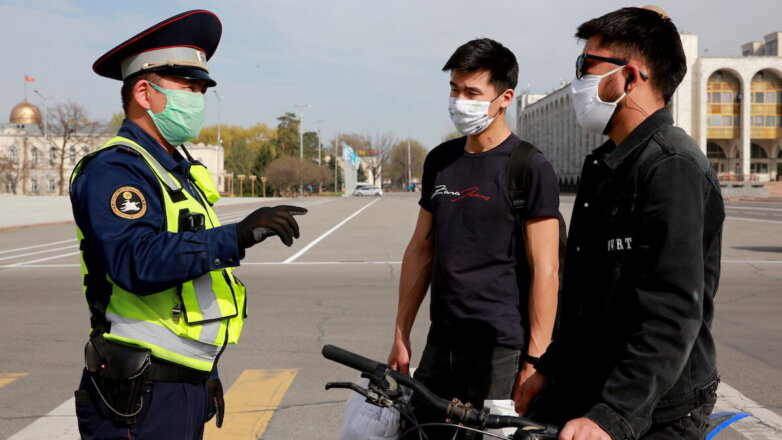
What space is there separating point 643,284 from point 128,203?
1.55 meters

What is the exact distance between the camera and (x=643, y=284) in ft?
6.40

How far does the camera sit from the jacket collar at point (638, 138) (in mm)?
2098

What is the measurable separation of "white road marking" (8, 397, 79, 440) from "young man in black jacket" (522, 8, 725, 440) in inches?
134

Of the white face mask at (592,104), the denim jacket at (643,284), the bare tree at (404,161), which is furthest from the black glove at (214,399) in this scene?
the bare tree at (404,161)

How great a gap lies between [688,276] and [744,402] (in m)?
3.92

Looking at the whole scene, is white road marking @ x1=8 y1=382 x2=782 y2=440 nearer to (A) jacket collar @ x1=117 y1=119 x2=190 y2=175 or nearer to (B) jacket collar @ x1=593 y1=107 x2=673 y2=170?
(A) jacket collar @ x1=117 y1=119 x2=190 y2=175

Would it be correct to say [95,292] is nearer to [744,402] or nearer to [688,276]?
[688,276]

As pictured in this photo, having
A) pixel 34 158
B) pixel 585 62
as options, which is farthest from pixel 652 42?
pixel 34 158

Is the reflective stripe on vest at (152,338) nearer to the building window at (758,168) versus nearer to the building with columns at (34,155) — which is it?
the building with columns at (34,155)

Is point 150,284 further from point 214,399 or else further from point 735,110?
point 735,110

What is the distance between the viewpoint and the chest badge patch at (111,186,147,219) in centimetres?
233

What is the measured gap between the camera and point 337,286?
440 inches

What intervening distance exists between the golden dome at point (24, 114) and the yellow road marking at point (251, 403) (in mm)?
119577

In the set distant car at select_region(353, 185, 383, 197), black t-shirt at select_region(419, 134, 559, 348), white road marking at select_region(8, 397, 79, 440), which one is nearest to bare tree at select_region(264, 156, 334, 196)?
distant car at select_region(353, 185, 383, 197)
